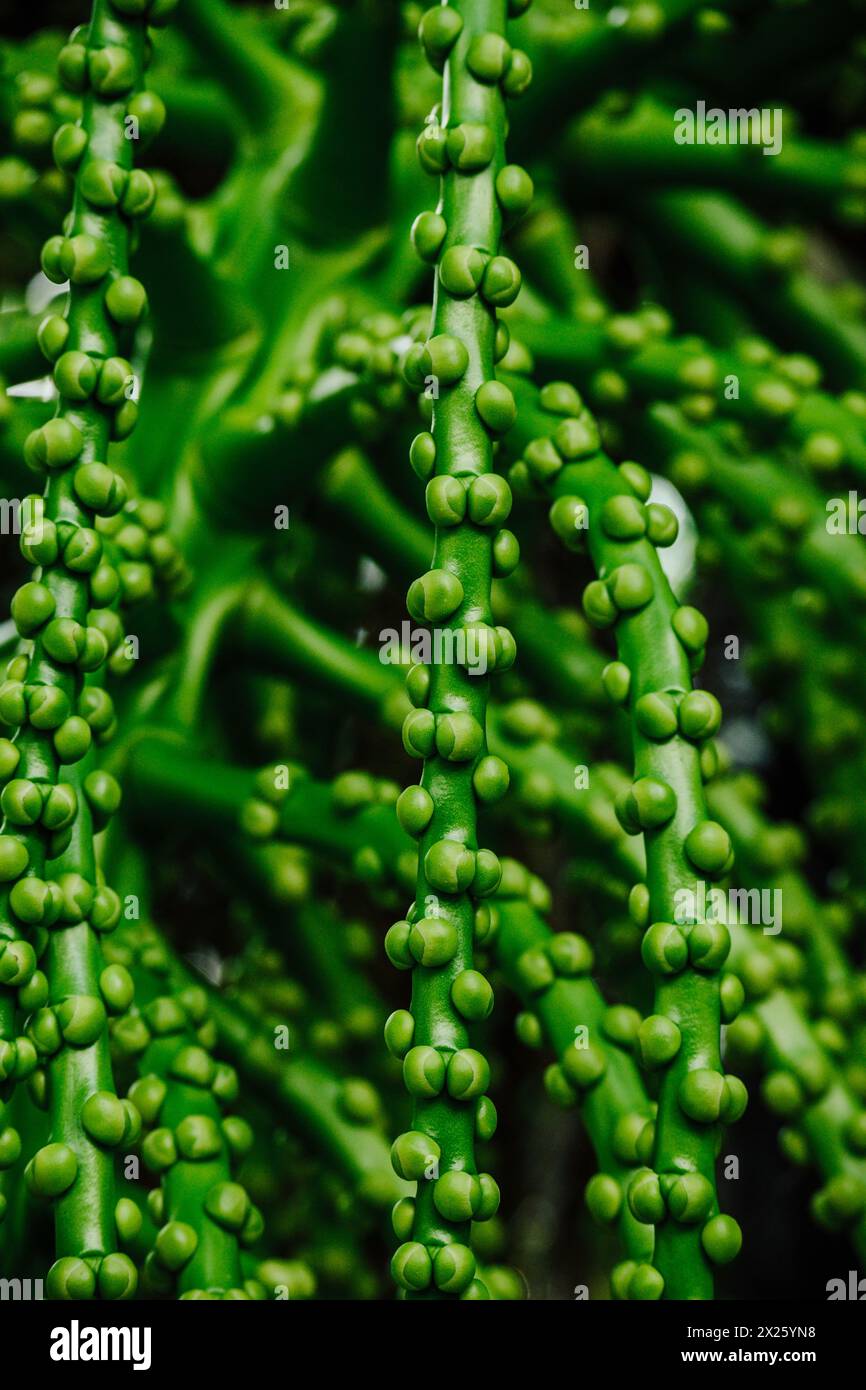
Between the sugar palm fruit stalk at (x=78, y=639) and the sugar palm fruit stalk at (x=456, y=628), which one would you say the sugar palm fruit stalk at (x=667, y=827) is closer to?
the sugar palm fruit stalk at (x=456, y=628)

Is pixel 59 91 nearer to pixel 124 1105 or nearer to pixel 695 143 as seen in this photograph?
pixel 695 143

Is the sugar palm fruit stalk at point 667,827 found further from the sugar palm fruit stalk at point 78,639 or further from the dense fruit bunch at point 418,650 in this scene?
the sugar palm fruit stalk at point 78,639

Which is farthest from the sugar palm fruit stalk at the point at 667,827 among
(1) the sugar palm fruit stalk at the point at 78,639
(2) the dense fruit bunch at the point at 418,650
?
(1) the sugar palm fruit stalk at the point at 78,639

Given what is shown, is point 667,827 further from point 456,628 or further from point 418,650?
point 418,650

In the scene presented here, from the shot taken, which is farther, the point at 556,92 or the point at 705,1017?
the point at 556,92

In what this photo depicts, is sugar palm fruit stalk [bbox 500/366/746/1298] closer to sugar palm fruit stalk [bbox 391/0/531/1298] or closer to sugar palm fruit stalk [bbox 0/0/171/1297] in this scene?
sugar palm fruit stalk [bbox 391/0/531/1298]

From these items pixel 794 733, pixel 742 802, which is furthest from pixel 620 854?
pixel 794 733

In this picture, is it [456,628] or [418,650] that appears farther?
[418,650]

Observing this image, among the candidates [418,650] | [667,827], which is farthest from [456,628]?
[418,650]
